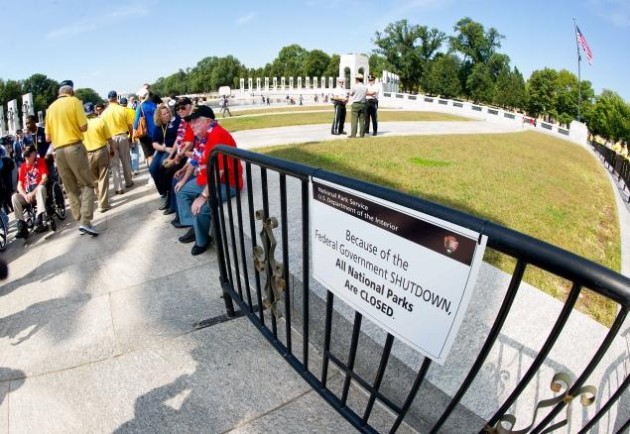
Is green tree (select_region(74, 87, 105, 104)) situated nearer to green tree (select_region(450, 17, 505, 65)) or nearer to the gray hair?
green tree (select_region(450, 17, 505, 65))

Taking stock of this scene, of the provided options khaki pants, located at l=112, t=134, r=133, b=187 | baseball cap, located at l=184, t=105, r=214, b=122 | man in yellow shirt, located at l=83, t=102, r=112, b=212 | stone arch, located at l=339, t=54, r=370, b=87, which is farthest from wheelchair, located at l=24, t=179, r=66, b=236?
stone arch, located at l=339, t=54, r=370, b=87

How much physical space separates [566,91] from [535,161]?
82376mm

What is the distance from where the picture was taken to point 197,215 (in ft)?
12.9

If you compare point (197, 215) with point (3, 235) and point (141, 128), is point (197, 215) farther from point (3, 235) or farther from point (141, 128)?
point (141, 128)

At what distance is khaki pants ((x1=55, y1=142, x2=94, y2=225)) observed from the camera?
5.17 m

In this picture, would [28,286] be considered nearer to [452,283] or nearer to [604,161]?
[452,283]

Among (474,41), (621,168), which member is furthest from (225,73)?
(621,168)

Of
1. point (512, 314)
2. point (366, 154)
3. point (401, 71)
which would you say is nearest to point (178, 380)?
point (512, 314)

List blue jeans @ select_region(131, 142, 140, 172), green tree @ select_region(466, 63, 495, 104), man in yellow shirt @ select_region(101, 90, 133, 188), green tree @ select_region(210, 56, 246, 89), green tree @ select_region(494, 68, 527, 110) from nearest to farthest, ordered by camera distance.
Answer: man in yellow shirt @ select_region(101, 90, 133, 188) → blue jeans @ select_region(131, 142, 140, 172) → green tree @ select_region(494, 68, 527, 110) → green tree @ select_region(466, 63, 495, 104) → green tree @ select_region(210, 56, 246, 89)

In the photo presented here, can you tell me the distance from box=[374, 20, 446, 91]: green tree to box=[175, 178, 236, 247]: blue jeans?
85471 millimetres

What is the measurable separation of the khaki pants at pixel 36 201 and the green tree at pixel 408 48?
8491cm

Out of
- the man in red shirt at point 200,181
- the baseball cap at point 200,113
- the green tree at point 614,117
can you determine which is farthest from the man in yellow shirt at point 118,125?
the green tree at point 614,117

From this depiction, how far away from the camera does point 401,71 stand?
272ft

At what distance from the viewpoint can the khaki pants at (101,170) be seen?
6.01 metres
